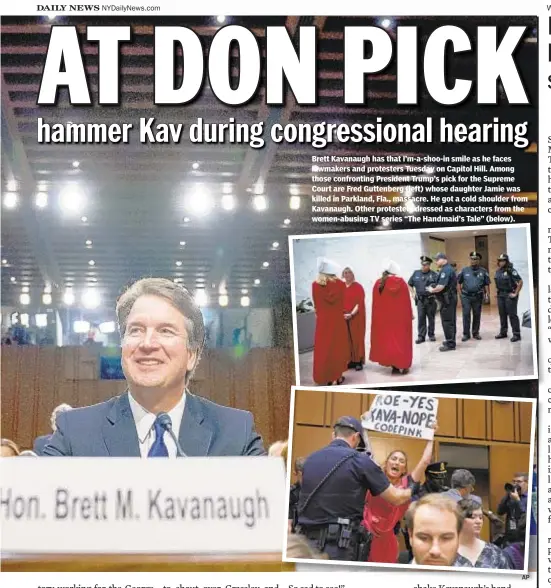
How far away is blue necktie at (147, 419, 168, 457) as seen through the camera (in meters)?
2.81

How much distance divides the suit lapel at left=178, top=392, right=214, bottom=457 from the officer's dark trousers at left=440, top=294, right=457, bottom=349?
974 mm

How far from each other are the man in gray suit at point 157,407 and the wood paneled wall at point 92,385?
0.14 ft

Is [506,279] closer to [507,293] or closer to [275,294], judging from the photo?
[507,293]

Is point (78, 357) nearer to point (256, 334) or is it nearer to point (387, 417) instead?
point (256, 334)

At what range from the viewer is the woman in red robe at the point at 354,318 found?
9.22 feet

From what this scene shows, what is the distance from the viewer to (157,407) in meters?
2.82

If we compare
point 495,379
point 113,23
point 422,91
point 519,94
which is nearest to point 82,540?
point 495,379

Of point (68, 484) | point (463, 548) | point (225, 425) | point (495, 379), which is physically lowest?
point (463, 548)

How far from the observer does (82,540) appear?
9.17 feet

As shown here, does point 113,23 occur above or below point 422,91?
above

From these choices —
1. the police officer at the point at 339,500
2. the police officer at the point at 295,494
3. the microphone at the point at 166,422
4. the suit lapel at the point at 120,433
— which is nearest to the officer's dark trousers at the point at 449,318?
the police officer at the point at 339,500

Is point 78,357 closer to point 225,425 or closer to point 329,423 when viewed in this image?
point 225,425

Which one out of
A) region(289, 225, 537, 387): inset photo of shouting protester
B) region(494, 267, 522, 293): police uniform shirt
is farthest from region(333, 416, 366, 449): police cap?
region(494, 267, 522, 293): police uniform shirt

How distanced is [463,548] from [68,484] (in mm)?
1542
